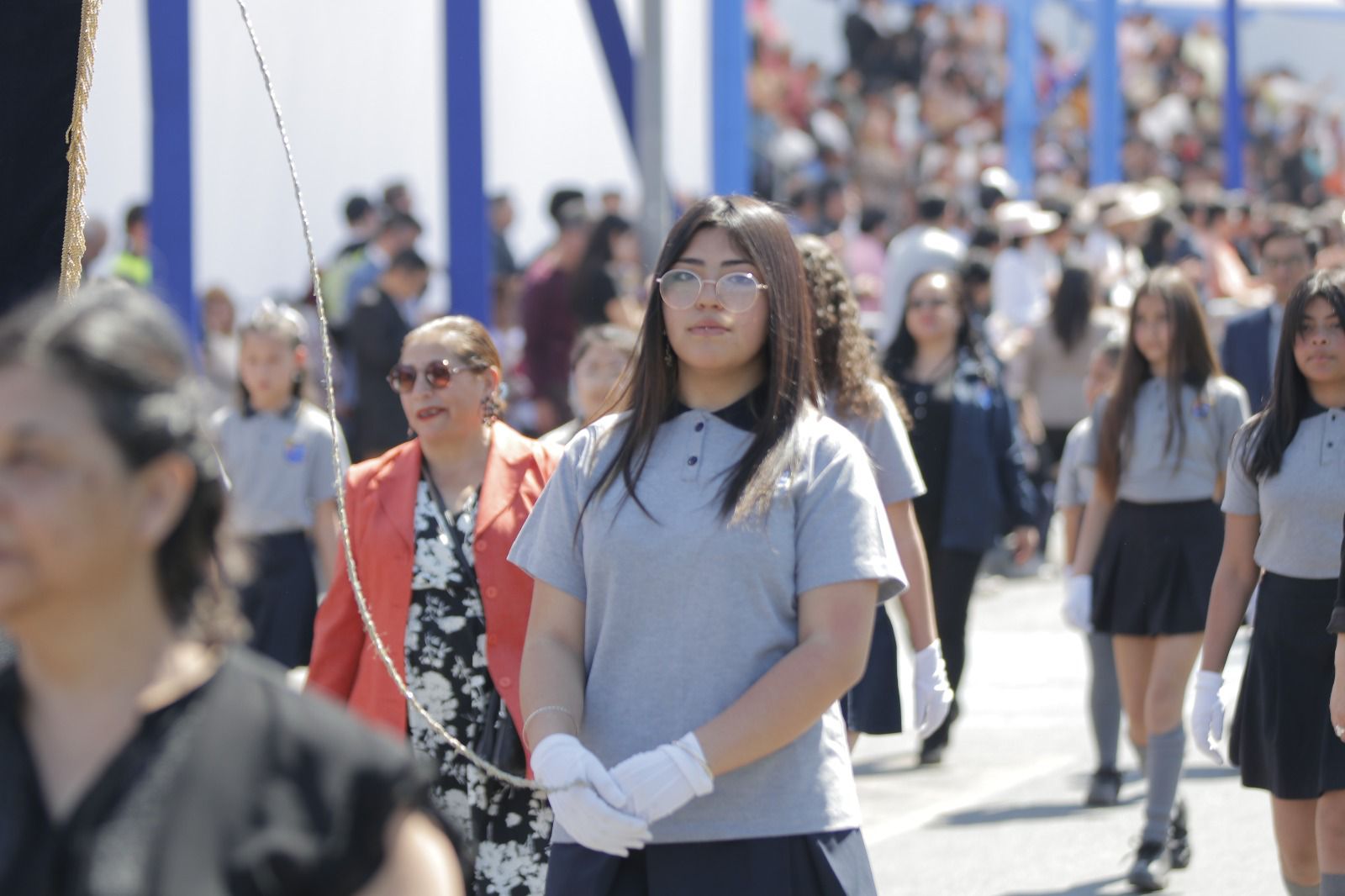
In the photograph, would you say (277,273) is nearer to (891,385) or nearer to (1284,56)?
(891,385)

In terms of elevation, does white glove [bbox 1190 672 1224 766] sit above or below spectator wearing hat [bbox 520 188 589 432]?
below

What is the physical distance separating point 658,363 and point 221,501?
5.21 feet

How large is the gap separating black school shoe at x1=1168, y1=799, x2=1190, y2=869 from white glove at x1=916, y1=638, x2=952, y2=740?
1470 mm

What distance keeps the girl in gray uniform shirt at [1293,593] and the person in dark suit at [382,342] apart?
6117mm

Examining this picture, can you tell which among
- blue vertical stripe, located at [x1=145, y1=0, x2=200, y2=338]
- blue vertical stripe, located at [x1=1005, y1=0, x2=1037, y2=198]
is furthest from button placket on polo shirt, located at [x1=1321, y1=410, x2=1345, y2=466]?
blue vertical stripe, located at [x1=1005, y1=0, x2=1037, y2=198]

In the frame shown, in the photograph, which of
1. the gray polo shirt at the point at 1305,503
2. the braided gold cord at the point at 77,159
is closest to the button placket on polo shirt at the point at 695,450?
the braided gold cord at the point at 77,159

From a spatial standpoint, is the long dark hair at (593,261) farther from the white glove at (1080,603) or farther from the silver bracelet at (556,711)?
the silver bracelet at (556,711)

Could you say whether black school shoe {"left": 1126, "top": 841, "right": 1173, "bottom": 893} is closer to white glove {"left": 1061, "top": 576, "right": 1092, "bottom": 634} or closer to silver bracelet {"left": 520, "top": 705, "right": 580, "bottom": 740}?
white glove {"left": 1061, "top": 576, "right": 1092, "bottom": 634}

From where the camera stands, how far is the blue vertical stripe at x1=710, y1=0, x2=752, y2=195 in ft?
38.3

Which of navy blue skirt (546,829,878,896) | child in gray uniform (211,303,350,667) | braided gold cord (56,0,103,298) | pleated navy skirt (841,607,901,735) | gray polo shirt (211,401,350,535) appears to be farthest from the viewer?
gray polo shirt (211,401,350,535)

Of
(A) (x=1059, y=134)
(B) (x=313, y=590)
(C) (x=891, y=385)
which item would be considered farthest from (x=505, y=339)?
(A) (x=1059, y=134)

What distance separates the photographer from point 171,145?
7934 millimetres

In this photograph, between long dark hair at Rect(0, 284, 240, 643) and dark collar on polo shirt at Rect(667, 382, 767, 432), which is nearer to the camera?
long dark hair at Rect(0, 284, 240, 643)

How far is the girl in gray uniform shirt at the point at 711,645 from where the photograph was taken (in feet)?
10.3
